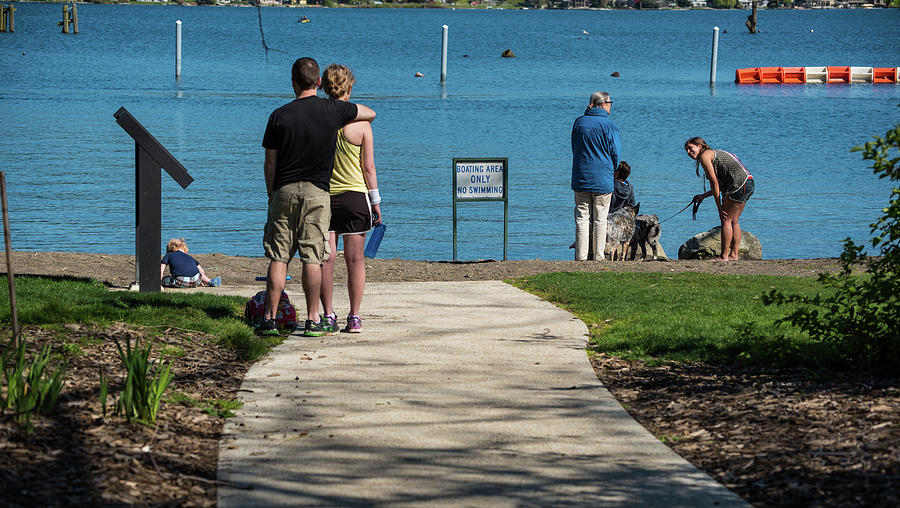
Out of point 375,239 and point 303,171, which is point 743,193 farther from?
point 303,171

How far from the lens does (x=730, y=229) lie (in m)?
13.4

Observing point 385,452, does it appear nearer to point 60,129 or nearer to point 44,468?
point 44,468

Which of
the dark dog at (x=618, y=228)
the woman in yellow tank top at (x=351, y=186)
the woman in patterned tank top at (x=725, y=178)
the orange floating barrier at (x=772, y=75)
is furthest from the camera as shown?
the orange floating barrier at (x=772, y=75)

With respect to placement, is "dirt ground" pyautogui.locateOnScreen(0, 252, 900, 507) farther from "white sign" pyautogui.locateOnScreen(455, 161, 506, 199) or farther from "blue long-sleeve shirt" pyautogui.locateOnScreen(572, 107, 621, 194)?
"white sign" pyautogui.locateOnScreen(455, 161, 506, 199)

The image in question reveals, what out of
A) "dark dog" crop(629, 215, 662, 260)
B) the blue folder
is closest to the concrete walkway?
the blue folder

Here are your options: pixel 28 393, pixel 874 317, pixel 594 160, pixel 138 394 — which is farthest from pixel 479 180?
pixel 28 393

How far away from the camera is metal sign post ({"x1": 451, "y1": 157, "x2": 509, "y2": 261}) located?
14.3 m

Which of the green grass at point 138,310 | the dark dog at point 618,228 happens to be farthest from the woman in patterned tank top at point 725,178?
the green grass at point 138,310

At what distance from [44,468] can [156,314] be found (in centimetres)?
339

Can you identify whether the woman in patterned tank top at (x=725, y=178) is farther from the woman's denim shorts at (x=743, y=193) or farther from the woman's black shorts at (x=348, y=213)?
the woman's black shorts at (x=348, y=213)

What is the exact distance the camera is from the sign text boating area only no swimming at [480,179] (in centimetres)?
1432

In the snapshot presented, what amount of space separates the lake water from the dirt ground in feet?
37.8

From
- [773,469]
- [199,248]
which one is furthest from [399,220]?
[773,469]

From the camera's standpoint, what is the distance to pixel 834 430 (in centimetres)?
510
